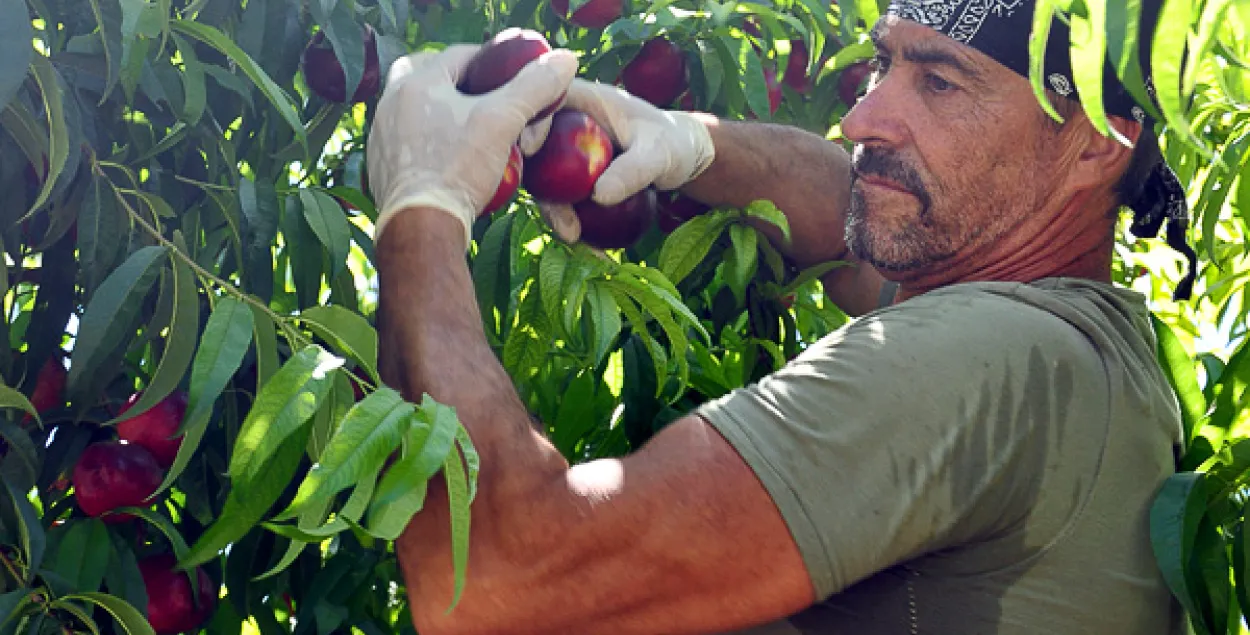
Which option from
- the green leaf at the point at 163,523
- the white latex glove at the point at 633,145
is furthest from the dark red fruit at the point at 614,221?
the green leaf at the point at 163,523

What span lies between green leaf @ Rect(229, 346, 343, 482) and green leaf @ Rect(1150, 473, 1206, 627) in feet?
3.08

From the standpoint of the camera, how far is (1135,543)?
1723 mm

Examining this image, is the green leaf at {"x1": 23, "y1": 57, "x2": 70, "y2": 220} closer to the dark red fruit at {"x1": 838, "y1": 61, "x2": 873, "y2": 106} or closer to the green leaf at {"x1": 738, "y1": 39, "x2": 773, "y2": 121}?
the green leaf at {"x1": 738, "y1": 39, "x2": 773, "y2": 121}

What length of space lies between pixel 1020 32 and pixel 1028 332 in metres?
0.51

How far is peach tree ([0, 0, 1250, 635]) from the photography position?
4.60 feet

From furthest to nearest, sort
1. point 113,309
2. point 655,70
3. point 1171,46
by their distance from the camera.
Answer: point 655,70 < point 113,309 < point 1171,46

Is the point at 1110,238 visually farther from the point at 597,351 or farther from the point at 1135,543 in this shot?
the point at 597,351

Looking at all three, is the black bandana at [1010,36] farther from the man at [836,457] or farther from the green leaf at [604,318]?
the green leaf at [604,318]

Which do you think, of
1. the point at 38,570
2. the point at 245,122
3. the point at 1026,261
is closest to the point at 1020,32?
the point at 1026,261

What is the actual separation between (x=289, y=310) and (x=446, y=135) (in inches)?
18.6

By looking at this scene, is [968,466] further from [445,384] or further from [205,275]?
[205,275]

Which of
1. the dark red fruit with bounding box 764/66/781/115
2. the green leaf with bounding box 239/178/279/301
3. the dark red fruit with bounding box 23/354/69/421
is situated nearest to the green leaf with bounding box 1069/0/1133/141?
the green leaf with bounding box 239/178/279/301

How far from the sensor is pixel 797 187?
2.38 m

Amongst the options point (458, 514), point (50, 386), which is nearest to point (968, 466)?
point (458, 514)
